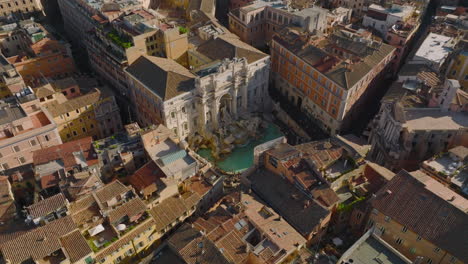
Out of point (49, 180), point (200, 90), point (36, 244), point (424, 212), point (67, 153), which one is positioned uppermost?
point (200, 90)

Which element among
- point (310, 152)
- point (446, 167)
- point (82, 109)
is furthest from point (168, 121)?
point (446, 167)

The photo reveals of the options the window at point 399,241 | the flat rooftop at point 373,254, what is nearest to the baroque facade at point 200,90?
the flat rooftop at point 373,254

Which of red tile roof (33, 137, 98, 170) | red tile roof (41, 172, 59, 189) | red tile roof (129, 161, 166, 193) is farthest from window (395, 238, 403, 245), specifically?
red tile roof (41, 172, 59, 189)

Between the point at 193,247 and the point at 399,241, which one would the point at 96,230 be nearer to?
the point at 193,247

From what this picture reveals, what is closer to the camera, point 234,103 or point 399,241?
point 399,241

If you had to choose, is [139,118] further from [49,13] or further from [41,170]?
[49,13]

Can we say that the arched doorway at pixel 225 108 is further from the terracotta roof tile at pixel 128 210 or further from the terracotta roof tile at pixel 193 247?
the terracotta roof tile at pixel 193 247

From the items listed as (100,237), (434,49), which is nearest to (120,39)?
(100,237)
